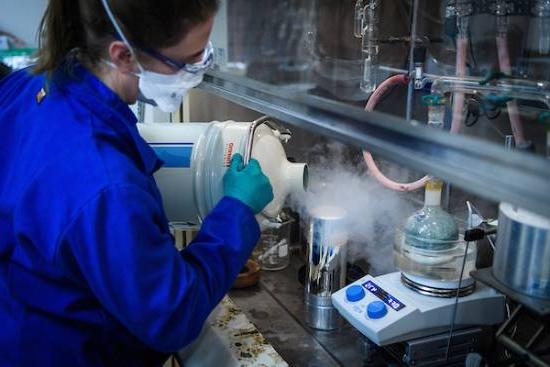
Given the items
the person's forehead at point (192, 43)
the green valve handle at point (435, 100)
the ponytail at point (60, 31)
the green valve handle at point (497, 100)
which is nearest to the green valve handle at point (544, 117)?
the green valve handle at point (497, 100)

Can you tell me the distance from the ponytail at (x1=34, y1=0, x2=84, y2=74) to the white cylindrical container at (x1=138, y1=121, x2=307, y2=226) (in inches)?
12.9

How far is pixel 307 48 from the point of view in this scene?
100 inches

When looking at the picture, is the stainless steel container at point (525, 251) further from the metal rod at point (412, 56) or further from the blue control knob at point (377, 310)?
the metal rod at point (412, 56)

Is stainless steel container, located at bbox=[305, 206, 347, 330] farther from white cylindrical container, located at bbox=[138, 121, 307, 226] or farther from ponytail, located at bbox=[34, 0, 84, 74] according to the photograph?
ponytail, located at bbox=[34, 0, 84, 74]

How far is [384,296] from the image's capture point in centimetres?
115

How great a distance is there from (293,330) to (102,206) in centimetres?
71

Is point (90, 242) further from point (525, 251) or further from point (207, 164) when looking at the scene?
point (525, 251)

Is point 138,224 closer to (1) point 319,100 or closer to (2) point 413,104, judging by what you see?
(1) point 319,100

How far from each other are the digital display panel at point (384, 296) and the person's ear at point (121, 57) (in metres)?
0.70

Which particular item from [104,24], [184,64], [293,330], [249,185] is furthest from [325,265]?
[104,24]

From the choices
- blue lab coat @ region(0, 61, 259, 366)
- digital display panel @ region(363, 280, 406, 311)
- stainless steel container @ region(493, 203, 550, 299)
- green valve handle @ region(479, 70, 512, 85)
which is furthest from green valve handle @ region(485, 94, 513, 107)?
blue lab coat @ region(0, 61, 259, 366)

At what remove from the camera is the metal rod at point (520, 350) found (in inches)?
35.1

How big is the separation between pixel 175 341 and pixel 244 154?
44cm

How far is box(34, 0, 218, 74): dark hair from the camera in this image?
87cm
